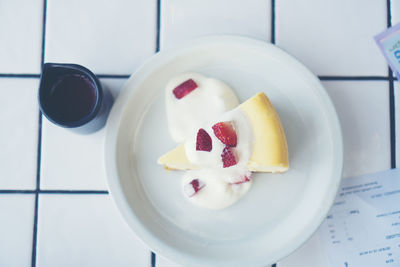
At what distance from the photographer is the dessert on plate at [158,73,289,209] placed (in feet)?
2.56

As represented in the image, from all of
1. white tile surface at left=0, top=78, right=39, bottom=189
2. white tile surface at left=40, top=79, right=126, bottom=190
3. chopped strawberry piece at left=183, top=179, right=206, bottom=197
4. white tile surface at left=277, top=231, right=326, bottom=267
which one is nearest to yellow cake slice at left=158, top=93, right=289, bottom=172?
chopped strawberry piece at left=183, top=179, right=206, bottom=197

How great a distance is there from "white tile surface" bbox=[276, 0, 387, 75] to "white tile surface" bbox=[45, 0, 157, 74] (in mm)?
329

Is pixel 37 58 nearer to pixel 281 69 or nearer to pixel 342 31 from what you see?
pixel 281 69

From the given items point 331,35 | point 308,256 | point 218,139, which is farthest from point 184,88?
point 308,256

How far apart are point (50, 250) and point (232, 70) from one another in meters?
0.61

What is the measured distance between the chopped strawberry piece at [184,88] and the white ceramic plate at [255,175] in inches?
1.4

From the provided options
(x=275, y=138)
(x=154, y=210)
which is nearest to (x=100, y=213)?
(x=154, y=210)

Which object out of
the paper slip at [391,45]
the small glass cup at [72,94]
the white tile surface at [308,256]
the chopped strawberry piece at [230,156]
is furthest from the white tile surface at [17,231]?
the paper slip at [391,45]

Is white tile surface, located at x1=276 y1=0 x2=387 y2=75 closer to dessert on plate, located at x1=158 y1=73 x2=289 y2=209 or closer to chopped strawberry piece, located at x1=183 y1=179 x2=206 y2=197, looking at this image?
dessert on plate, located at x1=158 y1=73 x2=289 y2=209

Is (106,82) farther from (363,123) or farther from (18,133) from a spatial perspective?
(363,123)

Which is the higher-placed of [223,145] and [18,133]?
[18,133]

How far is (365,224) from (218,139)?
1.40 feet

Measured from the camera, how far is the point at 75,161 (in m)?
0.89

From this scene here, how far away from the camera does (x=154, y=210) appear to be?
0.86 meters
